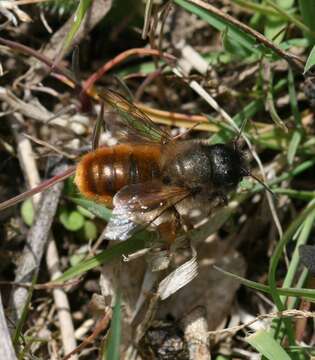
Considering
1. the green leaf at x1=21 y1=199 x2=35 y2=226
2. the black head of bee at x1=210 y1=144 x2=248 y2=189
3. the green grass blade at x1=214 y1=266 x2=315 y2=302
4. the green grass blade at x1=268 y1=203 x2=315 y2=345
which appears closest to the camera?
the green grass blade at x1=268 y1=203 x2=315 y2=345

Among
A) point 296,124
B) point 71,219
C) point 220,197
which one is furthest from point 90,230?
point 296,124

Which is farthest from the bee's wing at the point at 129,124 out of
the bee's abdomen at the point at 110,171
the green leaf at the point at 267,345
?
the green leaf at the point at 267,345

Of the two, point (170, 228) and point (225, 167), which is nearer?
point (225, 167)

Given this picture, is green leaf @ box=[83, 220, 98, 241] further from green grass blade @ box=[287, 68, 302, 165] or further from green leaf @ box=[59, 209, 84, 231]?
green grass blade @ box=[287, 68, 302, 165]

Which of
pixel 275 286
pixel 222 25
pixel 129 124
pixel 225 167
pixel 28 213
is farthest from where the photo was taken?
pixel 28 213

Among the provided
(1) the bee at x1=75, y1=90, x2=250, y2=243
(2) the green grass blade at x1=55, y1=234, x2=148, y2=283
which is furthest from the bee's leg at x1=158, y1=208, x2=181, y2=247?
(2) the green grass blade at x1=55, y1=234, x2=148, y2=283

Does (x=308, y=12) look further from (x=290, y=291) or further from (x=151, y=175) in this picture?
(x=290, y=291)

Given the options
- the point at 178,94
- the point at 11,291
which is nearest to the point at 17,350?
the point at 11,291
